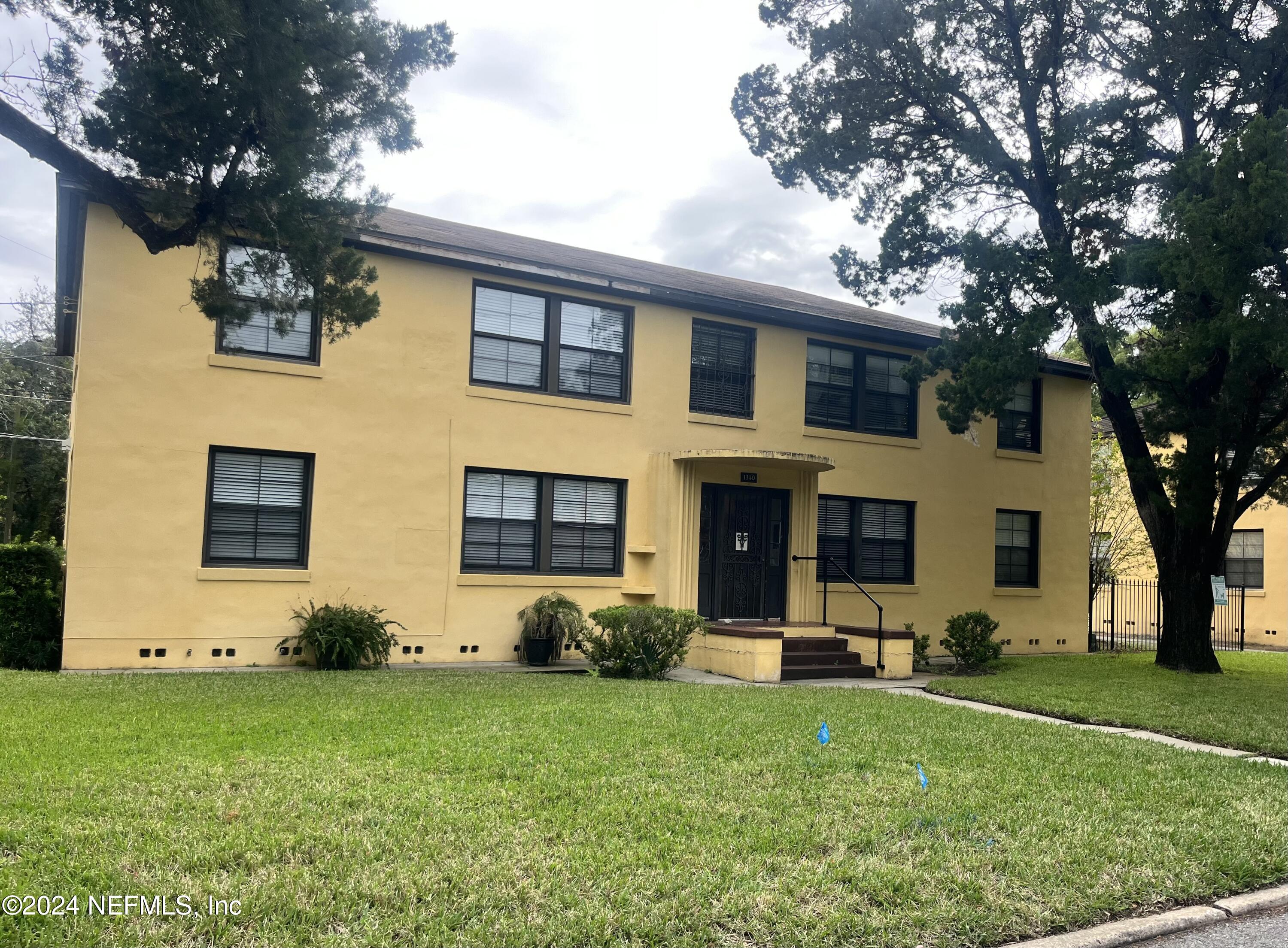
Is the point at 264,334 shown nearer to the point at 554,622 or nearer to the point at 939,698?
the point at 554,622

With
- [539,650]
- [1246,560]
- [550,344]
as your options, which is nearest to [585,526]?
[539,650]

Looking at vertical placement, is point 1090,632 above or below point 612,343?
below

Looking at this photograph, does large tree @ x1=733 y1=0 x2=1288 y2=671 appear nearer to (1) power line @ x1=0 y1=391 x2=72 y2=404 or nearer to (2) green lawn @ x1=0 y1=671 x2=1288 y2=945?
(2) green lawn @ x1=0 y1=671 x2=1288 y2=945

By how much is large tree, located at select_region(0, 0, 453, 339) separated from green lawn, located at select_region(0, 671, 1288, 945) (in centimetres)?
450

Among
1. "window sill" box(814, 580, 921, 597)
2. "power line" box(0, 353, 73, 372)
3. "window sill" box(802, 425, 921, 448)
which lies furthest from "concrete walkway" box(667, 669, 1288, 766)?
"power line" box(0, 353, 73, 372)

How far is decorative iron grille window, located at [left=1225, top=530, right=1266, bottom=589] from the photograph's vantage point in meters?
25.4

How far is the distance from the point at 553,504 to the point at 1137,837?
10649 mm

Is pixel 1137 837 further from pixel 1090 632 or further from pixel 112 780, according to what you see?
pixel 1090 632

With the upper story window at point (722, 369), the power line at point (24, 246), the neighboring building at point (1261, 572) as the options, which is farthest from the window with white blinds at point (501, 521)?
the power line at point (24, 246)

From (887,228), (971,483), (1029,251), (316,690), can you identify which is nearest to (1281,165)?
(1029,251)

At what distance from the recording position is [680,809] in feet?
19.1

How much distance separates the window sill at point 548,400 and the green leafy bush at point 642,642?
3644 mm

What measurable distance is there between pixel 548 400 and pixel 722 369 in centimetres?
335

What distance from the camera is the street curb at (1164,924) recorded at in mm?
4512
